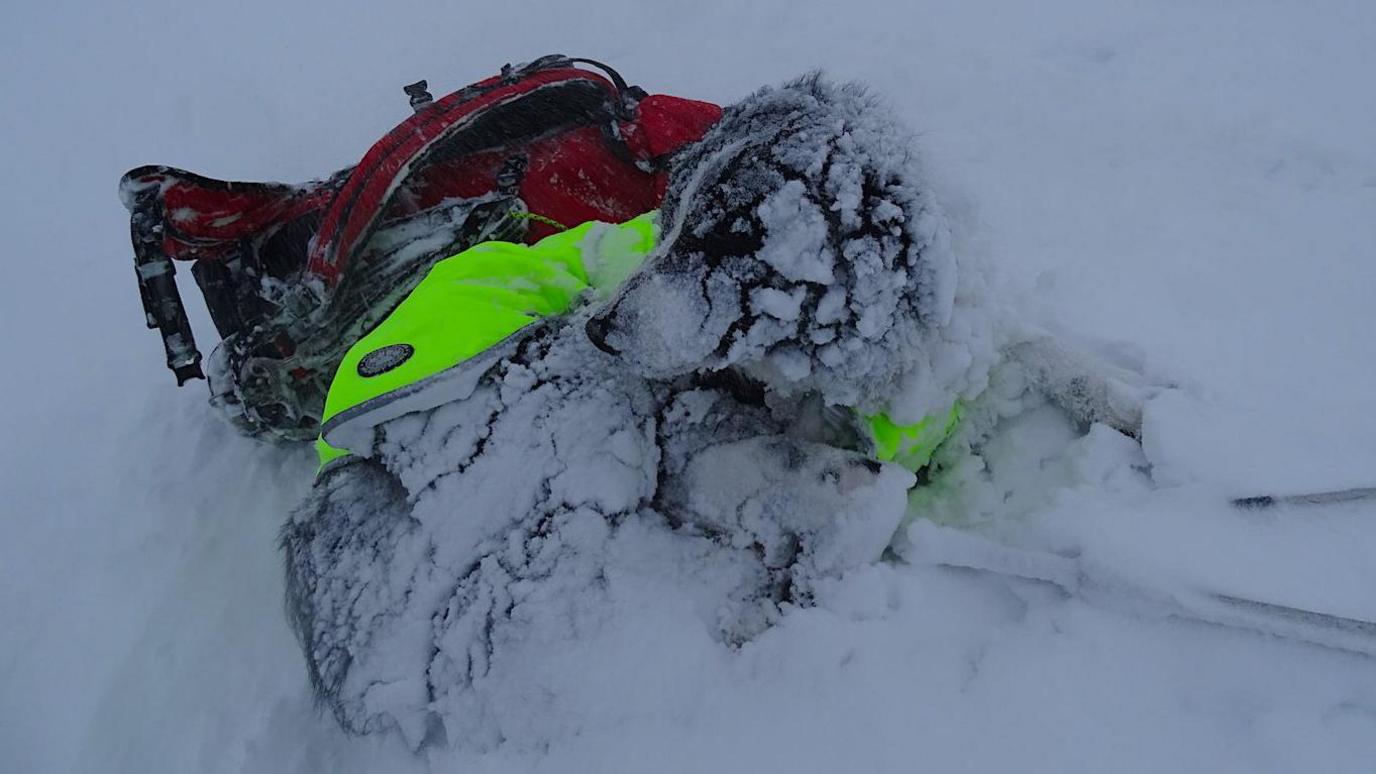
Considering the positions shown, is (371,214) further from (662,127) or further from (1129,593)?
(1129,593)

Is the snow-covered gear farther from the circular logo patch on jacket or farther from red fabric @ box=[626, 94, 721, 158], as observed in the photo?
red fabric @ box=[626, 94, 721, 158]

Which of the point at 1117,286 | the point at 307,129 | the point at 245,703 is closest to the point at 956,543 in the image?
the point at 1117,286

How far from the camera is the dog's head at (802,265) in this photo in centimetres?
157

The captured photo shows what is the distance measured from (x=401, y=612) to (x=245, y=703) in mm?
829

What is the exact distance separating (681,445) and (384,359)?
0.76 meters

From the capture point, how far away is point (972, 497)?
1985 mm

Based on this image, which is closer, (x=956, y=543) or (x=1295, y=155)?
(x=956, y=543)

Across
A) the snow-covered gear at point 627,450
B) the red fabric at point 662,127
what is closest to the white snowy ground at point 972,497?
the snow-covered gear at point 627,450

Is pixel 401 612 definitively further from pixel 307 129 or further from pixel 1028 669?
pixel 307 129

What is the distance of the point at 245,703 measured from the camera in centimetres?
226

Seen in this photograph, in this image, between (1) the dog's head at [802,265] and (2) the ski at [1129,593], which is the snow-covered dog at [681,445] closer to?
(1) the dog's head at [802,265]

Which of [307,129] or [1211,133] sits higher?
[307,129]

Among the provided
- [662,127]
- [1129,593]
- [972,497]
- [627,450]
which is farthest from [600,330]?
[662,127]

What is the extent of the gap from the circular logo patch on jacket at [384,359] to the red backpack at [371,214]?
965 mm
